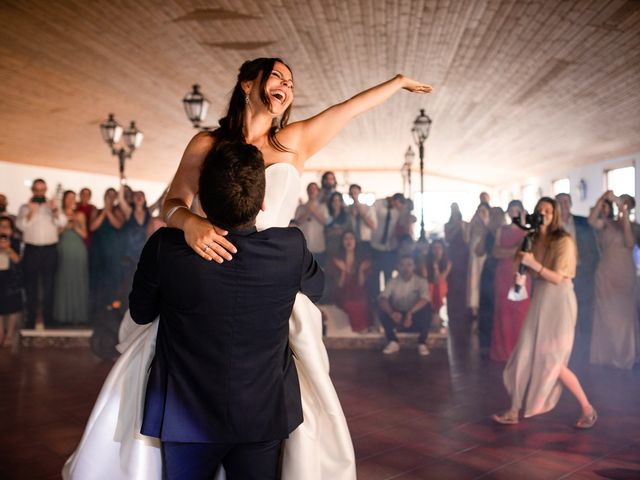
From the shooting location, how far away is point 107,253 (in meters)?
7.55

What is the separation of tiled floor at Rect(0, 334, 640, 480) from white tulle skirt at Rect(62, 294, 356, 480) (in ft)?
5.14

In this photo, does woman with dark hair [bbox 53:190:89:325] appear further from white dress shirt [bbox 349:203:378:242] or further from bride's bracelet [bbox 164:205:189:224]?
bride's bracelet [bbox 164:205:189:224]

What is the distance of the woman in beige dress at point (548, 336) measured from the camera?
4219mm

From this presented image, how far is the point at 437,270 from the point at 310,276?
6.42 meters

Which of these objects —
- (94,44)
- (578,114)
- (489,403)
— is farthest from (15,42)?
(578,114)

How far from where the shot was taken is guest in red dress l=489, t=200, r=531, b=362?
6.38 m

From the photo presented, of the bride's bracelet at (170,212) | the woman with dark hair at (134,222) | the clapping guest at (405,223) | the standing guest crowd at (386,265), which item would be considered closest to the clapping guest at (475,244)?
the standing guest crowd at (386,265)

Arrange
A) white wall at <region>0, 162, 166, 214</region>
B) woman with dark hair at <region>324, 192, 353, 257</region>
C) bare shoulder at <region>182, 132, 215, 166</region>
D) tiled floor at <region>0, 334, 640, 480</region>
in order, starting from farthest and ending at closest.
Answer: white wall at <region>0, 162, 166, 214</region>
woman with dark hair at <region>324, 192, 353, 257</region>
tiled floor at <region>0, 334, 640, 480</region>
bare shoulder at <region>182, 132, 215, 166</region>

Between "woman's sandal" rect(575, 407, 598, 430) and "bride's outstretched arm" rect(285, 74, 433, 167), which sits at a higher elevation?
"bride's outstretched arm" rect(285, 74, 433, 167)

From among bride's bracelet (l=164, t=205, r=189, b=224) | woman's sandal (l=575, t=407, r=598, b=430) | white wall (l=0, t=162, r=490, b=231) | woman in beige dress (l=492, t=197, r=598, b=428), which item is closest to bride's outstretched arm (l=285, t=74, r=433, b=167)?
bride's bracelet (l=164, t=205, r=189, b=224)

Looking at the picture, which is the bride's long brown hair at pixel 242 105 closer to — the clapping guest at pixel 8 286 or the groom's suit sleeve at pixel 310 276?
the groom's suit sleeve at pixel 310 276

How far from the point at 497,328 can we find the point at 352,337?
1651 millimetres

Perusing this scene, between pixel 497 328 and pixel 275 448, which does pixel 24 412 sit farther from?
pixel 497 328

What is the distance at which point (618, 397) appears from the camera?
5.09 meters
